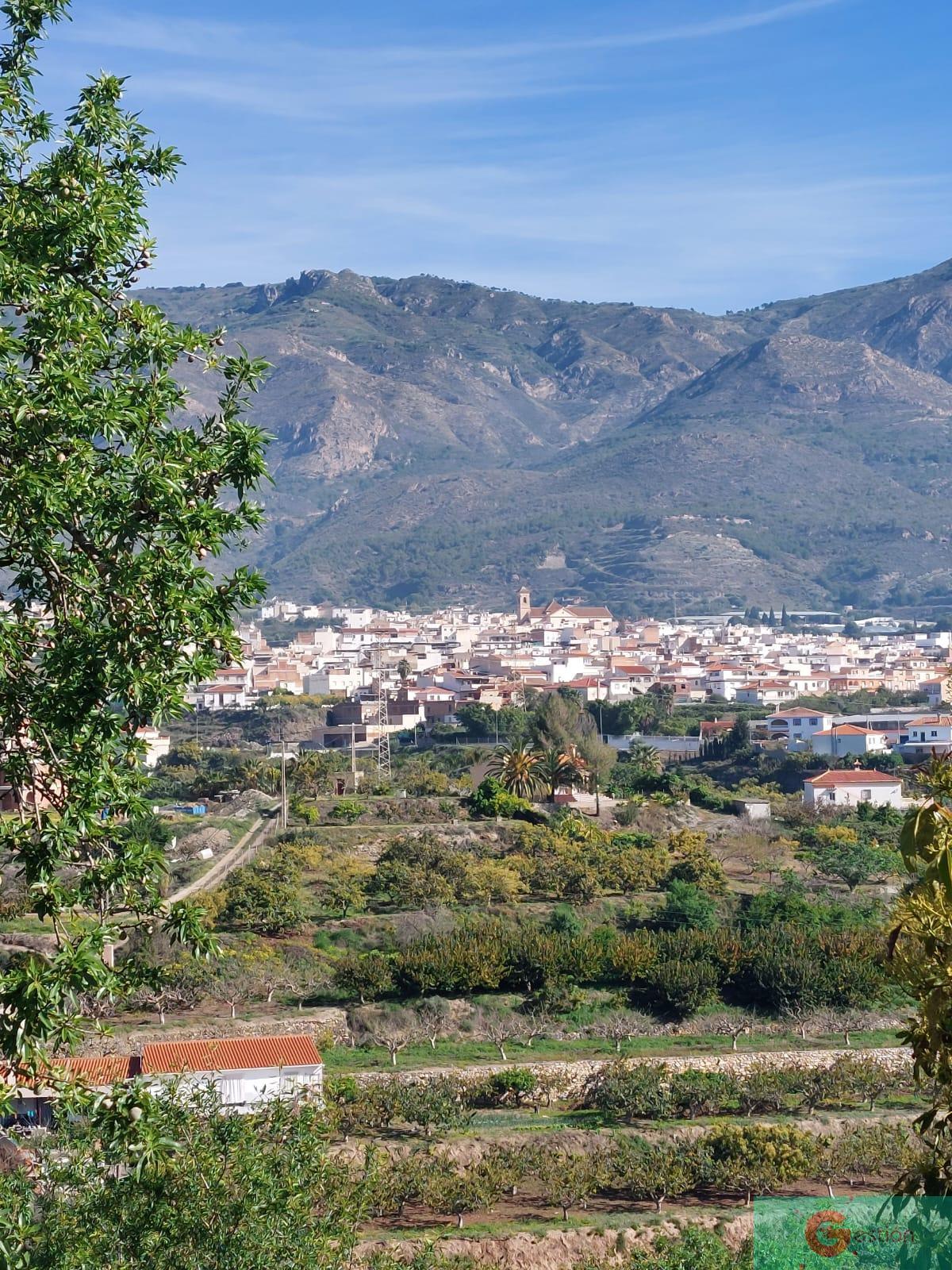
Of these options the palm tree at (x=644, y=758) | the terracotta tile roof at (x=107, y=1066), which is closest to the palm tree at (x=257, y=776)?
the palm tree at (x=644, y=758)

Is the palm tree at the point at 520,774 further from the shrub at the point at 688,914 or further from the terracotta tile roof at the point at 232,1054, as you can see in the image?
the terracotta tile roof at the point at 232,1054

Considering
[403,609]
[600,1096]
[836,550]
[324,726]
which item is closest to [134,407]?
[600,1096]

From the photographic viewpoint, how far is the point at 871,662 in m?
90.4

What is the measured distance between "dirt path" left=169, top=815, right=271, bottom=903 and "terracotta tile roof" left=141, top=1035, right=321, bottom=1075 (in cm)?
773

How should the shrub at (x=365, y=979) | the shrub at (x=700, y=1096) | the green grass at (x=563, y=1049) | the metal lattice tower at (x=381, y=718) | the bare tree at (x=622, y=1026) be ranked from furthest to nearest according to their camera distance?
the metal lattice tower at (x=381, y=718) < the shrub at (x=365, y=979) < the bare tree at (x=622, y=1026) < the green grass at (x=563, y=1049) < the shrub at (x=700, y=1096)

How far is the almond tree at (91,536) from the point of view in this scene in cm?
391

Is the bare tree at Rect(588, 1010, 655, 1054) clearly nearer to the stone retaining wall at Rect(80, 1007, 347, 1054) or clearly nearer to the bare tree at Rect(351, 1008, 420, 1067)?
the bare tree at Rect(351, 1008, 420, 1067)

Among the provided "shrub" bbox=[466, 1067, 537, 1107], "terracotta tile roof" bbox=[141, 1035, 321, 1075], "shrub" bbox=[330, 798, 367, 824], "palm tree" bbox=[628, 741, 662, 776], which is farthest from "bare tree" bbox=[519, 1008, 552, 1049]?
"palm tree" bbox=[628, 741, 662, 776]

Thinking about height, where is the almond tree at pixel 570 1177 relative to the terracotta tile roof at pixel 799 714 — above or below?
below

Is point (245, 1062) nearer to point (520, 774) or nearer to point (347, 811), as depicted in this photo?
point (347, 811)

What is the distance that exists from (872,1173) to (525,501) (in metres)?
170

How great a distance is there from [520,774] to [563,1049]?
45.7 feet

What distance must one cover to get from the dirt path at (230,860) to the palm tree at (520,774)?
17.7 ft

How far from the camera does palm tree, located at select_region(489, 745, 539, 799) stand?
1307 inches
